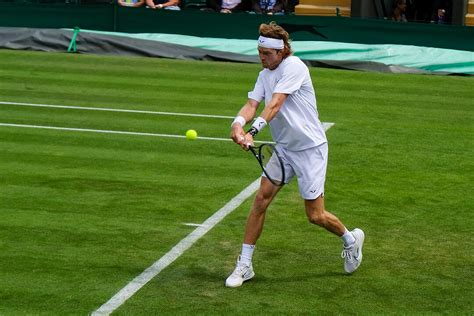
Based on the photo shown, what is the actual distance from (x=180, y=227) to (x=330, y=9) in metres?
20.0

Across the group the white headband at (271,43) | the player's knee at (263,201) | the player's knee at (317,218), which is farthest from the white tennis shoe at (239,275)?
the white headband at (271,43)

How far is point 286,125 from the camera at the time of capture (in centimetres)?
976

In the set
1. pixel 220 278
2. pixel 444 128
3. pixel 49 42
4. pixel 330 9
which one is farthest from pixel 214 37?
pixel 220 278

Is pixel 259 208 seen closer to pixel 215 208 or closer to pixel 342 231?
pixel 342 231

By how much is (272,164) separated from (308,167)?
0.35 m

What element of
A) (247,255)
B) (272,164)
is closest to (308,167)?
(272,164)

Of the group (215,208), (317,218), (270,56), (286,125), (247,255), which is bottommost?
(215,208)

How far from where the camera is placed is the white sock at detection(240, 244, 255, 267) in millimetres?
9852

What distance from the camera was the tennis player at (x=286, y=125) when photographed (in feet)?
31.3

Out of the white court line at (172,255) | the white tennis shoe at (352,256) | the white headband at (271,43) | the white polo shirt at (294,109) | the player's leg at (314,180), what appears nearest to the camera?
the white court line at (172,255)

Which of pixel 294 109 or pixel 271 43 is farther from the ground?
pixel 271 43

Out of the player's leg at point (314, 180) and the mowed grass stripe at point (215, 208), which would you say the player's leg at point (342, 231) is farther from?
the mowed grass stripe at point (215, 208)

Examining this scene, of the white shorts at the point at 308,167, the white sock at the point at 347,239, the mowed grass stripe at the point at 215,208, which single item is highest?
the white shorts at the point at 308,167

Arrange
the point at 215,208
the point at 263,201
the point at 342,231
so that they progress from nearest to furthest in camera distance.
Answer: the point at 263,201, the point at 342,231, the point at 215,208
